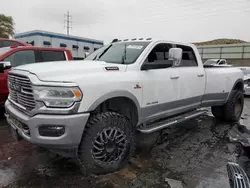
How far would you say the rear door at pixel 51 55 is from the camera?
230 inches

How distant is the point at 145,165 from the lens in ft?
10.4

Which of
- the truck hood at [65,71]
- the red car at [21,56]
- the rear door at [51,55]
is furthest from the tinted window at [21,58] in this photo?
the truck hood at [65,71]

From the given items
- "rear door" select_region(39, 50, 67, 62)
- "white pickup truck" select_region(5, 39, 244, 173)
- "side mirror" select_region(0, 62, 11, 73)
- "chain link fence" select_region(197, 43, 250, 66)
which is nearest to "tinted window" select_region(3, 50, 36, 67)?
"rear door" select_region(39, 50, 67, 62)

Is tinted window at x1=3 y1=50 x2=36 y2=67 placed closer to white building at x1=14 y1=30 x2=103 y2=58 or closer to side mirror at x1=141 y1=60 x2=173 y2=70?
side mirror at x1=141 y1=60 x2=173 y2=70

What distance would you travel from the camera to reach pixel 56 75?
2525 millimetres

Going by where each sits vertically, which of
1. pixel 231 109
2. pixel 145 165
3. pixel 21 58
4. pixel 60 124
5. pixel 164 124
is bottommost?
pixel 145 165

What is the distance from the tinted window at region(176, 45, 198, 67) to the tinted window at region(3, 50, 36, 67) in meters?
3.82

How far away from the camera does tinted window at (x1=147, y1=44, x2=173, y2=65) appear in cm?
351

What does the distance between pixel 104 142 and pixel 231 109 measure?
4.00 metres

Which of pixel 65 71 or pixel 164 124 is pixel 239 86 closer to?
pixel 164 124

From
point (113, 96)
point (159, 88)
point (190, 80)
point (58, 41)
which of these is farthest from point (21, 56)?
point (58, 41)

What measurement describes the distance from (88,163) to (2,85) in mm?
3494

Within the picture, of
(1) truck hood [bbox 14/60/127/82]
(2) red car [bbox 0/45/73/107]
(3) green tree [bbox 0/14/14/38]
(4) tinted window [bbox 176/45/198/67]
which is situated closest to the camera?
(1) truck hood [bbox 14/60/127/82]

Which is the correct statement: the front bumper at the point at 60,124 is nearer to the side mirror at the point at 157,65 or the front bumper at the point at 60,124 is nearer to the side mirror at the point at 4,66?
the side mirror at the point at 157,65
